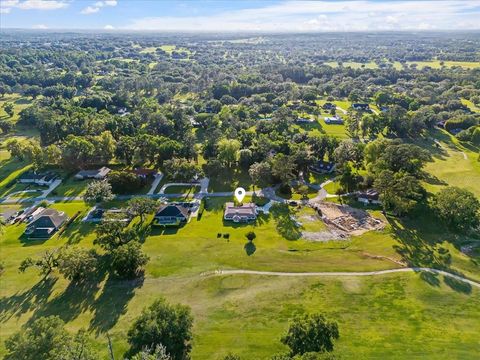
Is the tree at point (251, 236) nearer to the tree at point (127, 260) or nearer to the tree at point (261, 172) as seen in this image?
the tree at point (127, 260)

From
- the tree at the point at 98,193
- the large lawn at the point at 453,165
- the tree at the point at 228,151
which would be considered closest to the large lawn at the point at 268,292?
the tree at the point at 98,193

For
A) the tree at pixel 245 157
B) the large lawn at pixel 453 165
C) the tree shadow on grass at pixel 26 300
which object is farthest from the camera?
the tree at pixel 245 157

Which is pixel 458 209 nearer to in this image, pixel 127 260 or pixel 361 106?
pixel 127 260

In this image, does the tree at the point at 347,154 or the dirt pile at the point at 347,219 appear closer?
the dirt pile at the point at 347,219

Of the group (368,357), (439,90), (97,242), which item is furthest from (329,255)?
(439,90)

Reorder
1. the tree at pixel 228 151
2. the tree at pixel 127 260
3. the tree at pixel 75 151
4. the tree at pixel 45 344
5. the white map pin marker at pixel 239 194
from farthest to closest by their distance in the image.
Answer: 1. the tree at pixel 75 151
2. the tree at pixel 228 151
3. the white map pin marker at pixel 239 194
4. the tree at pixel 127 260
5. the tree at pixel 45 344

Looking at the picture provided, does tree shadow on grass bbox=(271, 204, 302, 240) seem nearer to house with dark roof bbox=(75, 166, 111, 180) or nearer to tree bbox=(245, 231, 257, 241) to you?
tree bbox=(245, 231, 257, 241)

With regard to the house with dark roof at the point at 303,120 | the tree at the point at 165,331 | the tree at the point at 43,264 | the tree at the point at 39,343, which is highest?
the tree at the point at 39,343

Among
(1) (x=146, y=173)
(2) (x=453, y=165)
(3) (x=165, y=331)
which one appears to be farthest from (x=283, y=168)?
(2) (x=453, y=165)

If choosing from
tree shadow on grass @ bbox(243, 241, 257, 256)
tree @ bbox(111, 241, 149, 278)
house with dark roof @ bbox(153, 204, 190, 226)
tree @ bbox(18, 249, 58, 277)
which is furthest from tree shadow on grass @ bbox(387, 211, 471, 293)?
tree @ bbox(18, 249, 58, 277)

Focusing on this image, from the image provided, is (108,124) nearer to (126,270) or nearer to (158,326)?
(126,270)
